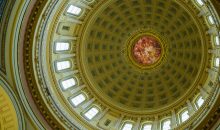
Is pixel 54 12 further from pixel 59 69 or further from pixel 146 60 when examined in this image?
pixel 146 60

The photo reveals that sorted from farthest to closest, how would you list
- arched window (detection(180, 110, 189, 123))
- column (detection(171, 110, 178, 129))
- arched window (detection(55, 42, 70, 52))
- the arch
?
1. arched window (detection(55, 42, 70, 52))
2. arched window (detection(180, 110, 189, 123))
3. column (detection(171, 110, 178, 129))
4. the arch

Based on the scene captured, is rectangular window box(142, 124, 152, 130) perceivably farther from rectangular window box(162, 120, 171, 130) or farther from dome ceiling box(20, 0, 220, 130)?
rectangular window box(162, 120, 171, 130)

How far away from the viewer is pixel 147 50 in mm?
34281

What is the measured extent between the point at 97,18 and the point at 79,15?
241cm

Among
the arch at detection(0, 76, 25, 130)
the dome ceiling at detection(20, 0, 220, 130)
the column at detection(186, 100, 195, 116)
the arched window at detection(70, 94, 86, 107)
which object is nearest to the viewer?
the arch at detection(0, 76, 25, 130)

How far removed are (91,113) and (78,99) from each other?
1757 millimetres

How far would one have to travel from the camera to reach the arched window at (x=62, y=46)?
2833 centimetres

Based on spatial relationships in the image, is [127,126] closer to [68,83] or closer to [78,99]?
[78,99]

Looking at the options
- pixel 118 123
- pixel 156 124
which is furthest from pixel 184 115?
pixel 118 123

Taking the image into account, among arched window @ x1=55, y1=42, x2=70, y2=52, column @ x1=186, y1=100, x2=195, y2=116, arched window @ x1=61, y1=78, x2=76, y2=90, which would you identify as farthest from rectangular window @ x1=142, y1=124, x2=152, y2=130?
arched window @ x1=55, y1=42, x2=70, y2=52

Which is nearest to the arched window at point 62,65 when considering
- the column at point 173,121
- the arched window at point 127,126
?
the arched window at point 127,126

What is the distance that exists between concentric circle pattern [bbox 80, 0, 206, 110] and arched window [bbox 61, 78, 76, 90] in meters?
2.15

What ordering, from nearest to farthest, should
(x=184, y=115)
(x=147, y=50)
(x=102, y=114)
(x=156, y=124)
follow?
(x=184, y=115) < (x=156, y=124) < (x=102, y=114) < (x=147, y=50)

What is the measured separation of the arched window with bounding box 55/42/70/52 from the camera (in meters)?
28.3
